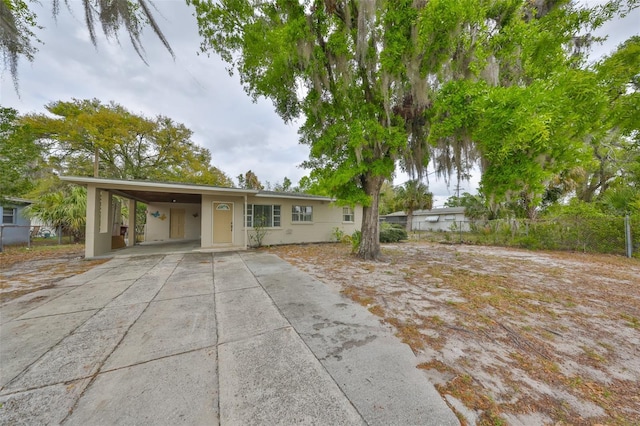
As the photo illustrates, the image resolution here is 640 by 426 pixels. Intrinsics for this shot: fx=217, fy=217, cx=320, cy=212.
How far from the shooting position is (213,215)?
31.3 ft

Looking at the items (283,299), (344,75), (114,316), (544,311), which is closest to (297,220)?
(344,75)

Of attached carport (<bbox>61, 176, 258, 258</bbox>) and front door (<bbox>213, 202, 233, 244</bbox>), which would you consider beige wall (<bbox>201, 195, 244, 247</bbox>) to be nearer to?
attached carport (<bbox>61, 176, 258, 258</bbox>)

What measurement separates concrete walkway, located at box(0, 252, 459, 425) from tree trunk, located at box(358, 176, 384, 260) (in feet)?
12.0

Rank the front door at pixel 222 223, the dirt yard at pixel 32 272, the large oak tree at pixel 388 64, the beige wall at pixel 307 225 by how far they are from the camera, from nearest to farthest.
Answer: the dirt yard at pixel 32 272 → the large oak tree at pixel 388 64 → the front door at pixel 222 223 → the beige wall at pixel 307 225

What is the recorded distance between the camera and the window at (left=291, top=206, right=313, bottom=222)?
1138 cm

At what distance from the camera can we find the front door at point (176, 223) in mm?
13516

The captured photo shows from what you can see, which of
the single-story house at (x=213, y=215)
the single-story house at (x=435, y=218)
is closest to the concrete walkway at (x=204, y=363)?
the single-story house at (x=213, y=215)

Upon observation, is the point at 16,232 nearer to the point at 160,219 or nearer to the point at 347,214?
the point at 160,219

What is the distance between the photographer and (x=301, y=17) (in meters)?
5.40

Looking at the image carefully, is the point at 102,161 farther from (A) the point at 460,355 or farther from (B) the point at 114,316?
(A) the point at 460,355

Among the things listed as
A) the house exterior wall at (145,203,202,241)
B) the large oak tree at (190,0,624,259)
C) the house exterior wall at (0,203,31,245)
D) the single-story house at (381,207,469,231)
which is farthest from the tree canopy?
the single-story house at (381,207,469,231)

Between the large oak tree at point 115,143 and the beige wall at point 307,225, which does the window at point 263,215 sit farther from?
the large oak tree at point 115,143

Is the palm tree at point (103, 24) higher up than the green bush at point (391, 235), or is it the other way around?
the palm tree at point (103, 24)

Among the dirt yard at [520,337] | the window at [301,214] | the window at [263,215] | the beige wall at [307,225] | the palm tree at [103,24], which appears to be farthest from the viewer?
the window at [301,214]
